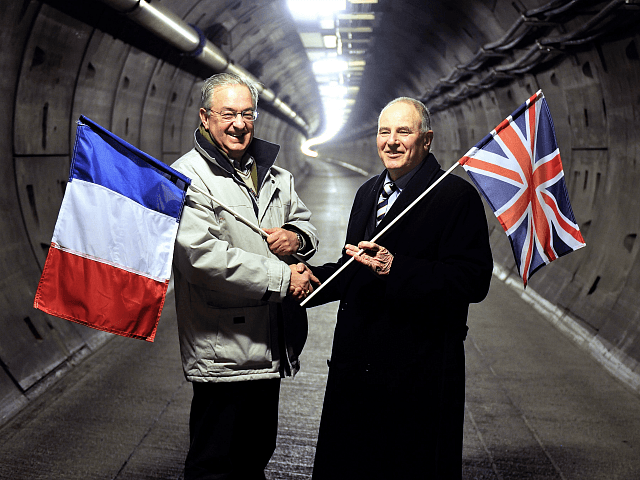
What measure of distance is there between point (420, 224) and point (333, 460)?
1.25 m

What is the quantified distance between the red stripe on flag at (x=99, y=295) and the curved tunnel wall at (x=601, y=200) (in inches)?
175

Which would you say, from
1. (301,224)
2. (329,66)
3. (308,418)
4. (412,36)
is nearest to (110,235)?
(301,224)

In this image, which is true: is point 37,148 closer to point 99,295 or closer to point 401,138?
point 99,295

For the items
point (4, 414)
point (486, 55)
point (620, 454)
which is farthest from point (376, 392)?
point (486, 55)

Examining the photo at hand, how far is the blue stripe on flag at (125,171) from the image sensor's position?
2.94 m

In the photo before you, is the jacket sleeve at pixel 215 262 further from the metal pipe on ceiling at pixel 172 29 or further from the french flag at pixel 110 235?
the metal pipe on ceiling at pixel 172 29

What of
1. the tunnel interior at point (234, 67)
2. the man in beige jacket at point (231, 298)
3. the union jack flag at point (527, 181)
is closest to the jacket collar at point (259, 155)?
the man in beige jacket at point (231, 298)

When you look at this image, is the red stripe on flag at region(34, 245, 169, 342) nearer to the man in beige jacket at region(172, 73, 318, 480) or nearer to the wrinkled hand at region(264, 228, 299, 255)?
the man in beige jacket at region(172, 73, 318, 480)

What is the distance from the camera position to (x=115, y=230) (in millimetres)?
3002

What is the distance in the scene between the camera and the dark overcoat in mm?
2936

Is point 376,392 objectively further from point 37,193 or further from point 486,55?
point 486,55

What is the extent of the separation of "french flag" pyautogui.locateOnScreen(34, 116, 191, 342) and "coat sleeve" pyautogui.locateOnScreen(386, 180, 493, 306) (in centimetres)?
110

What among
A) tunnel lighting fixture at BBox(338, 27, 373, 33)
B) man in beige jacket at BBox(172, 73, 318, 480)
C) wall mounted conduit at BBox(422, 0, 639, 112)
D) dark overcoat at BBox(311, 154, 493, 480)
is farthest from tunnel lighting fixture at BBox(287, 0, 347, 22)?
dark overcoat at BBox(311, 154, 493, 480)

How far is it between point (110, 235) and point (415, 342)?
154 centimetres
